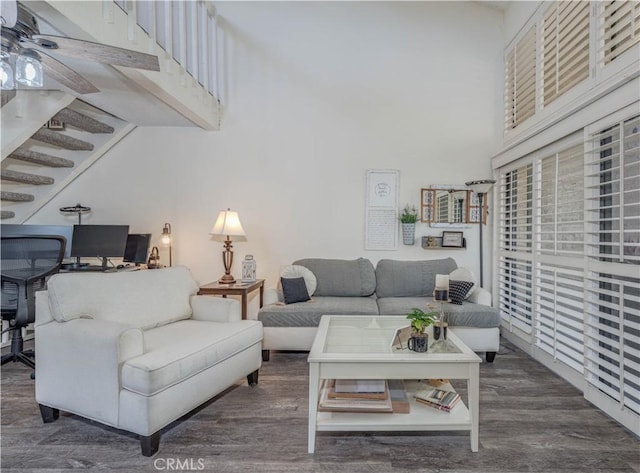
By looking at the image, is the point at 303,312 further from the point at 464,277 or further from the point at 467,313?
the point at 464,277

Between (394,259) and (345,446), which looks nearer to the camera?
(345,446)

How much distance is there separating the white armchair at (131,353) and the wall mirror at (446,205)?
2.39 meters

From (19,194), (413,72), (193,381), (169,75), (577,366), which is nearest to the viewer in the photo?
(193,381)

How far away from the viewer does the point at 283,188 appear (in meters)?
4.04

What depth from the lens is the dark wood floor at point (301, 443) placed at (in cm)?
172

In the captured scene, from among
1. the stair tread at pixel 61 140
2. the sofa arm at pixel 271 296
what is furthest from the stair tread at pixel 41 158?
the sofa arm at pixel 271 296

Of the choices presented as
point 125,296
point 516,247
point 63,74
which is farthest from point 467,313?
point 63,74

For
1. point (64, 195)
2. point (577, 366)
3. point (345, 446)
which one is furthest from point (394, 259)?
point (64, 195)

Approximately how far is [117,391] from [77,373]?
31 cm

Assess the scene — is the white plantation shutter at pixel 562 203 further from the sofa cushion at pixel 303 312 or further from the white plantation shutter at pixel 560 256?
the sofa cushion at pixel 303 312

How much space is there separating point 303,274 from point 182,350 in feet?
5.70

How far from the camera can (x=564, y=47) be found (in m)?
2.72

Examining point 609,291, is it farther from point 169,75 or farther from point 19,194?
point 19,194

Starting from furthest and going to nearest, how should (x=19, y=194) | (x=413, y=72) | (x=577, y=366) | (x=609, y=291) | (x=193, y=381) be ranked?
(x=413, y=72) < (x=19, y=194) < (x=577, y=366) < (x=609, y=291) < (x=193, y=381)
